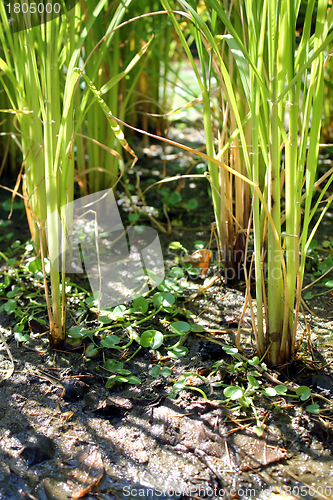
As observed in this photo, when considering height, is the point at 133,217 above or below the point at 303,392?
above

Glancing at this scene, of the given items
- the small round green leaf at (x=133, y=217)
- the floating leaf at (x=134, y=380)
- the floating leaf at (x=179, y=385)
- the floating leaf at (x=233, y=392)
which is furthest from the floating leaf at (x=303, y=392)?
the small round green leaf at (x=133, y=217)

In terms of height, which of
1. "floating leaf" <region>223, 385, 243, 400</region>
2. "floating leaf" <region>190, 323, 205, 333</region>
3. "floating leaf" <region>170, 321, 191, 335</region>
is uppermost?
"floating leaf" <region>170, 321, 191, 335</region>

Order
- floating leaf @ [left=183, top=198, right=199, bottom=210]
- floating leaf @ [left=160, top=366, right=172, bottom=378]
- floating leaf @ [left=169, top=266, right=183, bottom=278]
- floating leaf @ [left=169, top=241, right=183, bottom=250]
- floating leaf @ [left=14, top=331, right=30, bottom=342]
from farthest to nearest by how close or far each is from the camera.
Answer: floating leaf @ [left=183, top=198, right=199, bottom=210] < floating leaf @ [left=169, top=241, right=183, bottom=250] < floating leaf @ [left=169, top=266, right=183, bottom=278] < floating leaf @ [left=14, top=331, right=30, bottom=342] < floating leaf @ [left=160, top=366, right=172, bottom=378]

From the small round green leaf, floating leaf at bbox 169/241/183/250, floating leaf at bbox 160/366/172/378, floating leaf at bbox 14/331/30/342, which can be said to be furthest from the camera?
the small round green leaf

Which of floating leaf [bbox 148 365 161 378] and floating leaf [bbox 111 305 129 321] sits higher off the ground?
floating leaf [bbox 111 305 129 321]

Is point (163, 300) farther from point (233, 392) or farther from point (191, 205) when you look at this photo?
point (191, 205)

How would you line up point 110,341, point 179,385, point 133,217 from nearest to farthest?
1. point 179,385
2. point 110,341
3. point 133,217

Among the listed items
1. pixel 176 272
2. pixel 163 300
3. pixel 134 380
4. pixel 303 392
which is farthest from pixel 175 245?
pixel 303 392

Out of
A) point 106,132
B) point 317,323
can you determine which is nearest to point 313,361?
point 317,323

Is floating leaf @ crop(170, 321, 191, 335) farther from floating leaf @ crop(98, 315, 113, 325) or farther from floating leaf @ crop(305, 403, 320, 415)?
floating leaf @ crop(305, 403, 320, 415)

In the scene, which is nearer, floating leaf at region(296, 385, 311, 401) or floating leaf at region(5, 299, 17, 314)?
floating leaf at region(296, 385, 311, 401)

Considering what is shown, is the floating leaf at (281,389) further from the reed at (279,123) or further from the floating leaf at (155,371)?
the floating leaf at (155,371)

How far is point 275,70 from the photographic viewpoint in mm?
770

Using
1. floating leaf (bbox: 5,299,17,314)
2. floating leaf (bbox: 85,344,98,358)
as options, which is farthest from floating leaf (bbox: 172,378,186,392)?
floating leaf (bbox: 5,299,17,314)
